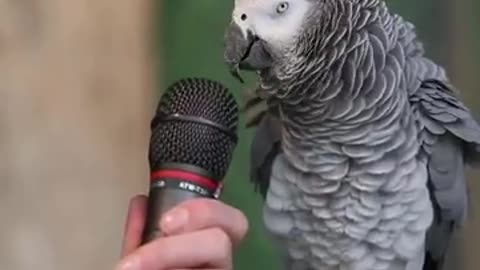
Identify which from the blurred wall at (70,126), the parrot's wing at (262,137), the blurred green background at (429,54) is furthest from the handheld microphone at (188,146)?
the blurred wall at (70,126)

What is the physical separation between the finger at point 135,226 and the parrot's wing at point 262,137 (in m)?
0.24

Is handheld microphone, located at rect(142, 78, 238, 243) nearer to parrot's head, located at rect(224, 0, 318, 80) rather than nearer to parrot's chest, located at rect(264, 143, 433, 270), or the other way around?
parrot's head, located at rect(224, 0, 318, 80)

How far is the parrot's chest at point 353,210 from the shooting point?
3.11 feet

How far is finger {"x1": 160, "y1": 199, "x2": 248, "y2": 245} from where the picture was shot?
0.72 metres

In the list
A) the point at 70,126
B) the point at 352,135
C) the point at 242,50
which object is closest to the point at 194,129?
the point at 242,50

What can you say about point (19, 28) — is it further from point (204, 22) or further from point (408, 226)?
point (408, 226)

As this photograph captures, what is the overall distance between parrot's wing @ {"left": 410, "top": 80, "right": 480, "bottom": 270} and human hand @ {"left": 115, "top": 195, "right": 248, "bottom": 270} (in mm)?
242

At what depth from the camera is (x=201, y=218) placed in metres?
0.75

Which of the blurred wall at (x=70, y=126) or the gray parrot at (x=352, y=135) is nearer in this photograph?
the gray parrot at (x=352, y=135)

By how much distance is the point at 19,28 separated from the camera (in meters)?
1.42

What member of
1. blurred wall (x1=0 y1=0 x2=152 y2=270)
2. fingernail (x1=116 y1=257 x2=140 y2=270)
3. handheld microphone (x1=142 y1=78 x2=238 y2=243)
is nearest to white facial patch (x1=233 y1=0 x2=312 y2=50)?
handheld microphone (x1=142 y1=78 x2=238 y2=243)

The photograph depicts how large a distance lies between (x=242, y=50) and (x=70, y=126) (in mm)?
662

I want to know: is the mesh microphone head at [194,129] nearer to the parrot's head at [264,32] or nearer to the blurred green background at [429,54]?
the parrot's head at [264,32]

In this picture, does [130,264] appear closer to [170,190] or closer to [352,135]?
[170,190]
